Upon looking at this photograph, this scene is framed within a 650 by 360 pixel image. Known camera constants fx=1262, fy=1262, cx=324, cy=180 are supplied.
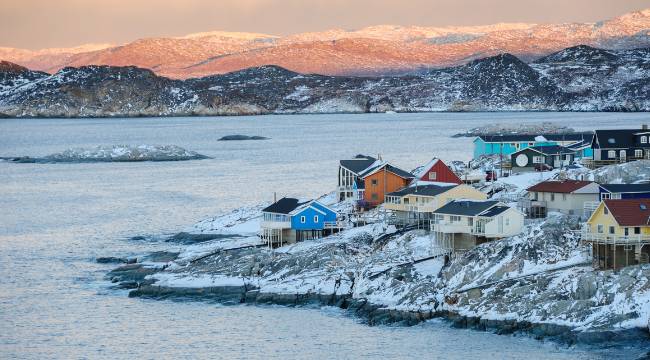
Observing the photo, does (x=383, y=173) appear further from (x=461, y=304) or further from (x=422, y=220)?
(x=461, y=304)

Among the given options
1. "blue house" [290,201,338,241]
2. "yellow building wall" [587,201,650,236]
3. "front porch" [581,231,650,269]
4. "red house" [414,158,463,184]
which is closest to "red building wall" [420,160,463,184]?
"red house" [414,158,463,184]

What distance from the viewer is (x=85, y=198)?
89938 millimetres

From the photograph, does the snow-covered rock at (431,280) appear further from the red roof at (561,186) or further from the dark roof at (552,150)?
the dark roof at (552,150)

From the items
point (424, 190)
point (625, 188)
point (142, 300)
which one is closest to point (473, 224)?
point (625, 188)

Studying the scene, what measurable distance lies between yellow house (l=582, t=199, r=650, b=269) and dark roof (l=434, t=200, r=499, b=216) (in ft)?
→ 18.0

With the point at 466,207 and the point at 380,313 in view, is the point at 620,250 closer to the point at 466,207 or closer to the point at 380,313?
the point at 466,207

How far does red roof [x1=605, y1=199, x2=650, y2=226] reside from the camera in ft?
140

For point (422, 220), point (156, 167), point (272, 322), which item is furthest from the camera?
point (156, 167)

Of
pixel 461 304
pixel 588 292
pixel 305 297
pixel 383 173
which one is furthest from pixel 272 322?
pixel 383 173

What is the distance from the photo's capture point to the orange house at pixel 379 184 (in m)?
60.3

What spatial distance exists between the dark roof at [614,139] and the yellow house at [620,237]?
23833mm

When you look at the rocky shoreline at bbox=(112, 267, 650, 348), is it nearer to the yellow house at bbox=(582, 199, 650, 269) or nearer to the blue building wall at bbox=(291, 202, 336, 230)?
the yellow house at bbox=(582, 199, 650, 269)

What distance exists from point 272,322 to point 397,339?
5.09 metres

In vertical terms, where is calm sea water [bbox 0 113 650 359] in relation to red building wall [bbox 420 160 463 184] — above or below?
below
